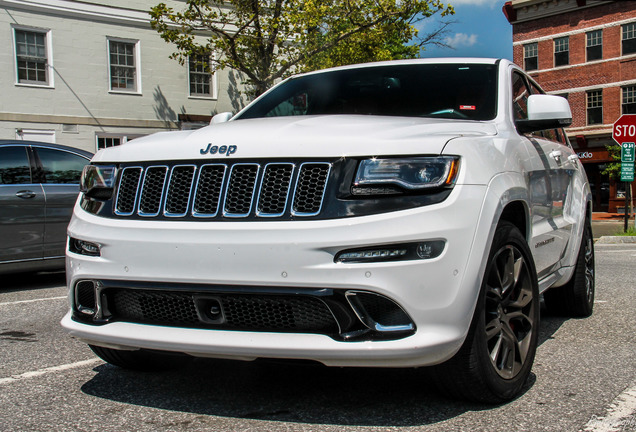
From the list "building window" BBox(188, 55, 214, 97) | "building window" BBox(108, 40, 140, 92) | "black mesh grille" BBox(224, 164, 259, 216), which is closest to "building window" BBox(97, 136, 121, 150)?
"building window" BBox(108, 40, 140, 92)

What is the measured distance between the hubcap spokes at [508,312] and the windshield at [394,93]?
0.97 m

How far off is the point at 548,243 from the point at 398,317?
71.8 inches

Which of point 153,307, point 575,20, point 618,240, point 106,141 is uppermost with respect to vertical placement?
point 575,20

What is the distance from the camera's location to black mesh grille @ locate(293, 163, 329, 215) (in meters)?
2.87

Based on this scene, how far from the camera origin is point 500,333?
127 inches

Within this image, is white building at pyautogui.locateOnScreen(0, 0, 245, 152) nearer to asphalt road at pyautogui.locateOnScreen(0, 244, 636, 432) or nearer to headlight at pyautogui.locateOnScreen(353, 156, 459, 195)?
asphalt road at pyautogui.locateOnScreen(0, 244, 636, 432)

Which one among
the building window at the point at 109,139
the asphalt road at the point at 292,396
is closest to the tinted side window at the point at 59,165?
the asphalt road at the point at 292,396

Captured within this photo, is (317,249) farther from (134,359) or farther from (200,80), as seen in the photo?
(200,80)

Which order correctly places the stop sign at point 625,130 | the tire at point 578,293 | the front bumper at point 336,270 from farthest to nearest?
1. the stop sign at point 625,130
2. the tire at point 578,293
3. the front bumper at point 336,270

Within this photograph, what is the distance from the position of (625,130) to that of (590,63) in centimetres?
1861

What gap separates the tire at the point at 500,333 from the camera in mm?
3000

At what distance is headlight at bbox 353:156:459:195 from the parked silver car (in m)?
5.56

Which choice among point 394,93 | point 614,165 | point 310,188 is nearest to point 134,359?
point 310,188

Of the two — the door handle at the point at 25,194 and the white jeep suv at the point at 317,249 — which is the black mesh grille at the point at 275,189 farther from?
the door handle at the point at 25,194
